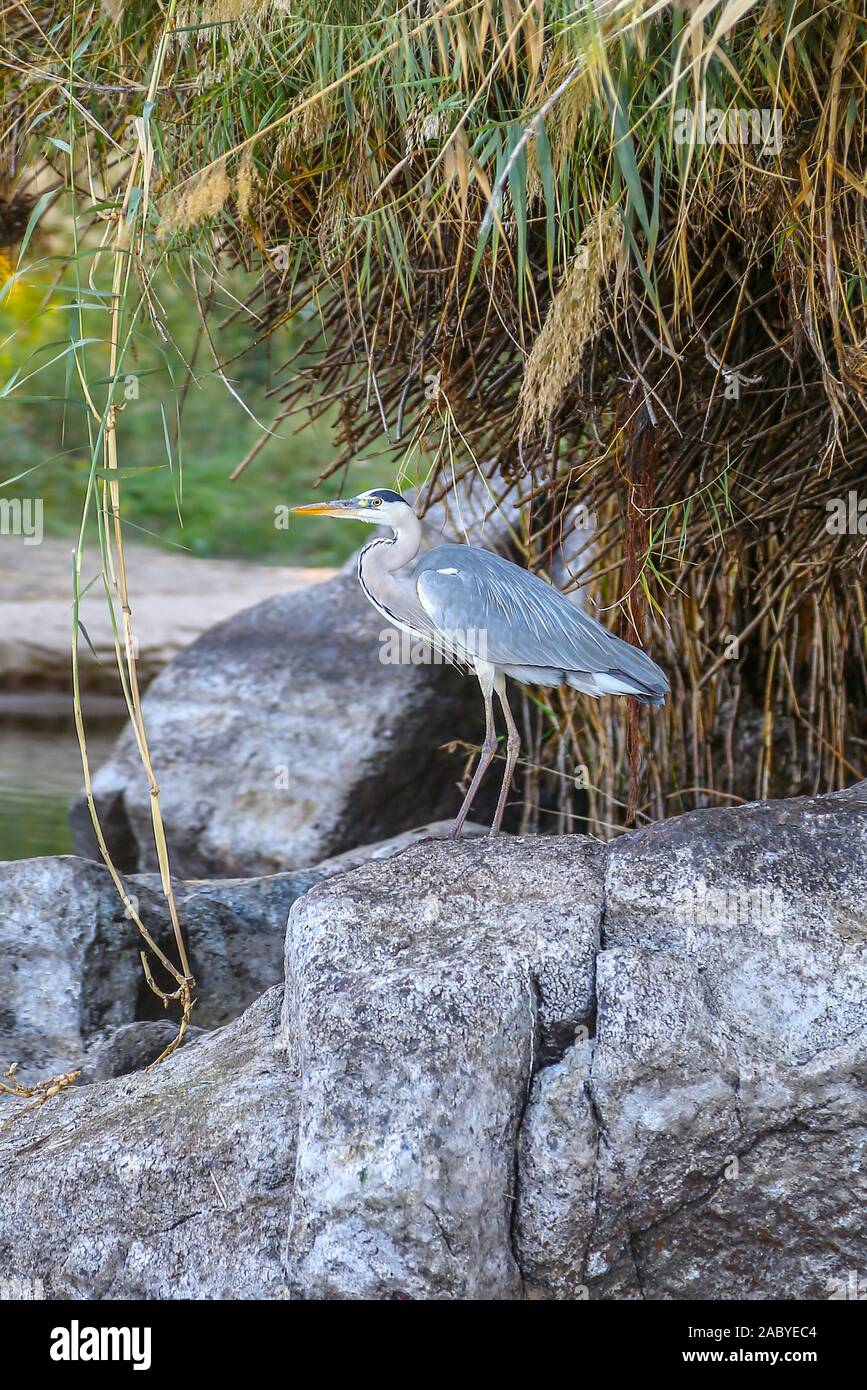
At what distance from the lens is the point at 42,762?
6652 millimetres

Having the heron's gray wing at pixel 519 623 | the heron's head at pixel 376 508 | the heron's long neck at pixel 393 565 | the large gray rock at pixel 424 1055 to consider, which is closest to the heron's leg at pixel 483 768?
the heron's gray wing at pixel 519 623

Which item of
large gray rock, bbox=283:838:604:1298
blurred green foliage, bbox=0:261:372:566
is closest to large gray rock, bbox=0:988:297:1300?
large gray rock, bbox=283:838:604:1298

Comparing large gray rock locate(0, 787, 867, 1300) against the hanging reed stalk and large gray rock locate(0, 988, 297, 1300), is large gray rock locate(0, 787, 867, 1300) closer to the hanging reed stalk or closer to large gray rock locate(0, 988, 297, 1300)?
large gray rock locate(0, 988, 297, 1300)

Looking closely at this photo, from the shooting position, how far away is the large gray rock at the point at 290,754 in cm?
460

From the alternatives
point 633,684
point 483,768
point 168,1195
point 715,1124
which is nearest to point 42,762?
point 483,768

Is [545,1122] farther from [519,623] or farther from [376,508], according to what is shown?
[376,508]

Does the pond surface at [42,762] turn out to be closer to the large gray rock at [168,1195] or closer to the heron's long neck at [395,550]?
the heron's long neck at [395,550]

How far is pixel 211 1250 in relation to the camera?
2043 mm

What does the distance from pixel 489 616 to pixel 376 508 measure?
13.5 inches

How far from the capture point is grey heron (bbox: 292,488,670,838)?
2.68 meters

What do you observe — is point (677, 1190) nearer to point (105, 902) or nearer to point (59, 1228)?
point (59, 1228)

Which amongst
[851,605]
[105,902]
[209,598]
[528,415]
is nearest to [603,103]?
[528,415]

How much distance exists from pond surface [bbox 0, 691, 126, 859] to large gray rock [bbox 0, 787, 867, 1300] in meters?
3.04
